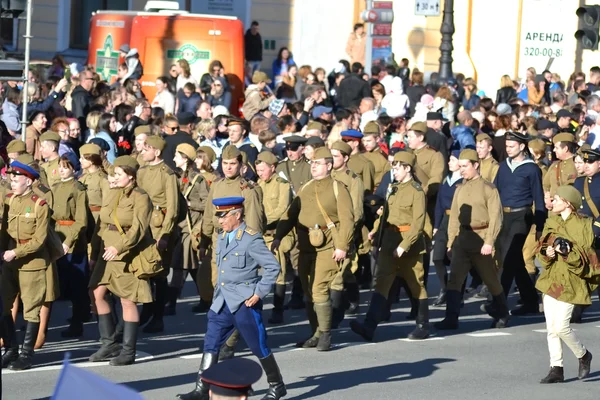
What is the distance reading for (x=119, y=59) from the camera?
24.6 meters

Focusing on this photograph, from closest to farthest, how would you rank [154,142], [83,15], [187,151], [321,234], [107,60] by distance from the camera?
[321,234], [154,142], [187,151], [107,60], [83,15]

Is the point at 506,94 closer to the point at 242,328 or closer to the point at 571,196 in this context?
the point at 571,196

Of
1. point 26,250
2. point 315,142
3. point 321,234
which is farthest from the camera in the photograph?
point 315,142

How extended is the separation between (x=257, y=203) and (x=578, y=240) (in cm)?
282

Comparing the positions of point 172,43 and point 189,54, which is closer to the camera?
point 172,43

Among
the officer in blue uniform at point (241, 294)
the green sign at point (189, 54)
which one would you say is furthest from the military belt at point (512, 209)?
the green sign at point (189, 54)

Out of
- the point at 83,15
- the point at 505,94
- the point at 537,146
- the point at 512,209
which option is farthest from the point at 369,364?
the point at 83,15

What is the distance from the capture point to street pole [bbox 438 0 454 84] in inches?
1125

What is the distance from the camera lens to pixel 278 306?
13.7 m

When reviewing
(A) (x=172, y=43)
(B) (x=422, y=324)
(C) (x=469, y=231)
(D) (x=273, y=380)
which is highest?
(A) (x=172, y=43)

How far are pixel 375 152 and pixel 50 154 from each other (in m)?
4.13

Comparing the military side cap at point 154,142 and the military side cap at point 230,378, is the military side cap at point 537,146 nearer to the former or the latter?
the military side cap at point 154,142

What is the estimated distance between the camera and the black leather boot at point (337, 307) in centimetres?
1259

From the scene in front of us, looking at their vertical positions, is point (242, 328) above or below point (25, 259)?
below
